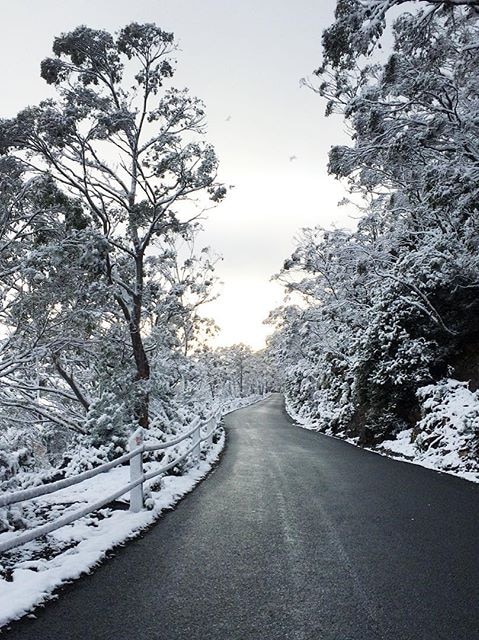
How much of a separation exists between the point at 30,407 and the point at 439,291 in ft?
49.4

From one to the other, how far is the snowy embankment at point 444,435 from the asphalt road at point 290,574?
242 cm

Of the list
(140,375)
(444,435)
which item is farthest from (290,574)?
(140,375)

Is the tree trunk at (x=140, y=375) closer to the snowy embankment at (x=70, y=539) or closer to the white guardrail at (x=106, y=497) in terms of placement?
the white guardrail at (x=106, y=497)

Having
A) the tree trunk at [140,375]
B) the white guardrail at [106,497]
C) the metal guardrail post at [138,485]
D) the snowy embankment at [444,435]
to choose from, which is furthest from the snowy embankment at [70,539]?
the tree trunk at [140,375]

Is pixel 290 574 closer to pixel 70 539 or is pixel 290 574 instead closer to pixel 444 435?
pixel 70 539

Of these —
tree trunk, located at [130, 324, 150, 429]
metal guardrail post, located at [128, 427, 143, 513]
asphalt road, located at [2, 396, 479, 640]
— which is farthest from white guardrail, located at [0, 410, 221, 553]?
tree trunk, located at [130, 324, 150, 429]

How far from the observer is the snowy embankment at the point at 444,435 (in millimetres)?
10672

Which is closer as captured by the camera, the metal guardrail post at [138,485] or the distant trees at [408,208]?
the metal guardrail post at [138,485]

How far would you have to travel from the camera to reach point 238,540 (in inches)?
224

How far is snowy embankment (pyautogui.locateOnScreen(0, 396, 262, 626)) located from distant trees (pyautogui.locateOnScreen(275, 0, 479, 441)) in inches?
345

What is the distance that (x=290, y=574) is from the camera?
4.54 m

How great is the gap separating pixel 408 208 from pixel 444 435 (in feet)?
30.7

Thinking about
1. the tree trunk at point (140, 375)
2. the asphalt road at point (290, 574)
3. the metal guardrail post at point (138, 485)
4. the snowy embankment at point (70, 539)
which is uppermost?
the tree trunk at point (140, 375)

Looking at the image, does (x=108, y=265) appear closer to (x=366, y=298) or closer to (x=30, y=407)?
(x=30, y=407)
